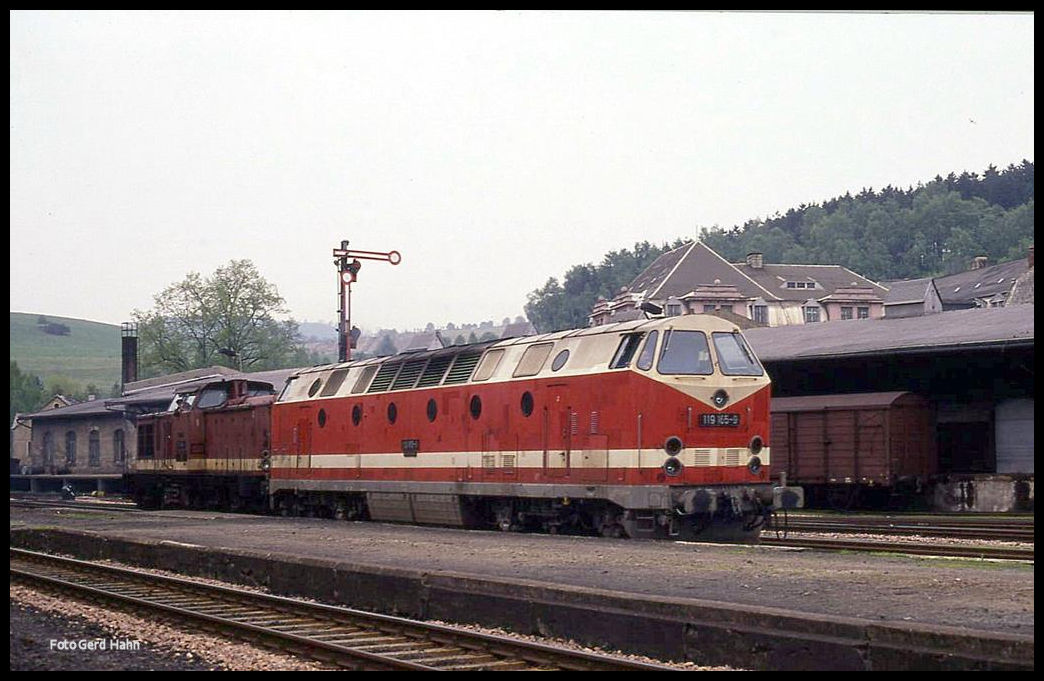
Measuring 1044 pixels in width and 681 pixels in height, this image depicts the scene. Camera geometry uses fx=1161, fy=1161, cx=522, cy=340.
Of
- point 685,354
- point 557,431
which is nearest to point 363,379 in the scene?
point 557,431

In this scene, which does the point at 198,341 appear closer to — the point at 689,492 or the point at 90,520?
the point at 90,520

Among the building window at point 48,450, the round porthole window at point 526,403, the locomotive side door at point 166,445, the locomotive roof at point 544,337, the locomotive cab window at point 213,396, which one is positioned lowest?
the building window at point 48,450

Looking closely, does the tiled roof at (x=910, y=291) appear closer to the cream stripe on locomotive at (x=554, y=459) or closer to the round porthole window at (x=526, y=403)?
the cream stripe on locomotive at (x=554, y=459)

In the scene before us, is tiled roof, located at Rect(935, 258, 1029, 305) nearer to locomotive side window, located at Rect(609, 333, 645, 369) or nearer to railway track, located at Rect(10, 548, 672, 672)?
locomotive side window, located at Rect(609, 333, 645, 369)

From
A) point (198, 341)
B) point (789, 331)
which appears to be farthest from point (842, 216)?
point (789, 331)

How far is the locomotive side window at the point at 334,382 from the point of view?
2588cm

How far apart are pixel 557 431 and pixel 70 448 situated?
58613 millimetres

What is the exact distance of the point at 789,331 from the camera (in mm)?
A: 41656

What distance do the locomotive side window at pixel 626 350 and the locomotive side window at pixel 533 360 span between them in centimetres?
186

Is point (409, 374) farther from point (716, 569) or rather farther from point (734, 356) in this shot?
point (716, 569)

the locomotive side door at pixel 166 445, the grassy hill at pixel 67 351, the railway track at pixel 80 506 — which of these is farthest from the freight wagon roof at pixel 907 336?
the grassy hill at pixel 67 351

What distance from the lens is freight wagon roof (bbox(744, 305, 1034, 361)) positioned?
28.3 meters

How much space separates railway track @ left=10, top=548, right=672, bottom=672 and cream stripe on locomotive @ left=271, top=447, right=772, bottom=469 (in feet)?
19.4

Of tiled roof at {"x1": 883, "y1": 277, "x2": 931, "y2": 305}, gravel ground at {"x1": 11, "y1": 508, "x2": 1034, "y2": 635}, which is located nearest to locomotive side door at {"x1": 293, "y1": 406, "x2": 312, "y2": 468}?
gravel ground at {"x1": 11, "y1": 508, "x2": 1034, "y2": 635}
